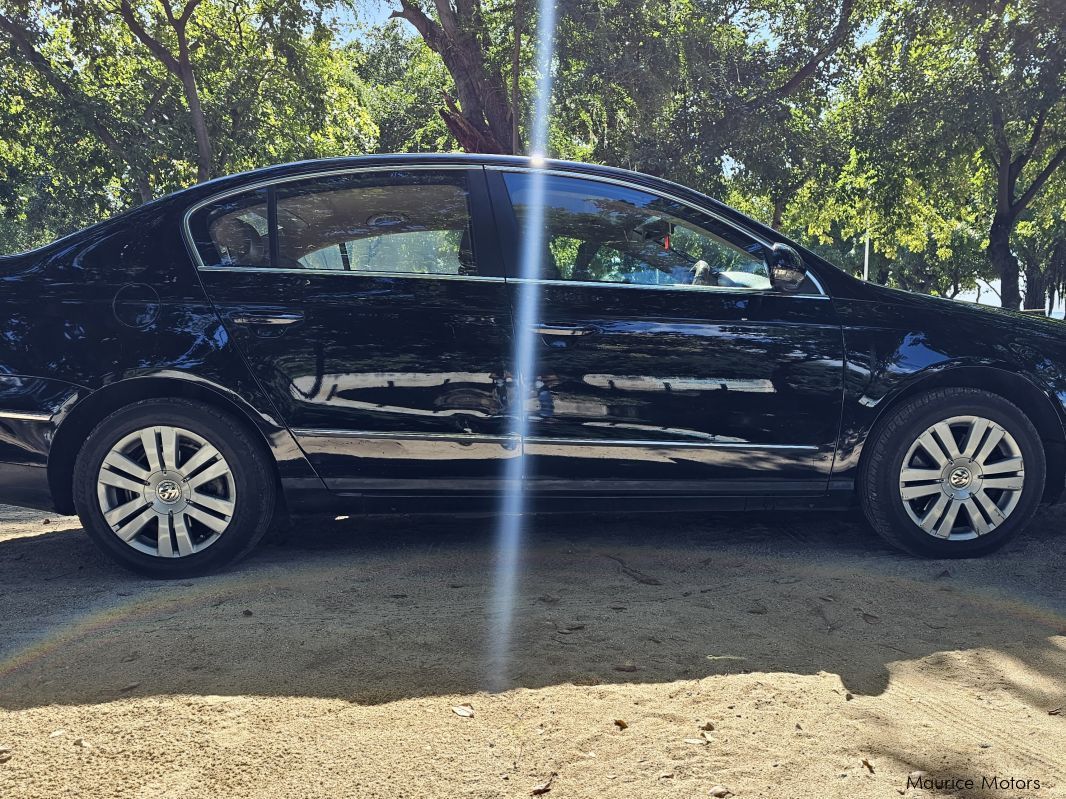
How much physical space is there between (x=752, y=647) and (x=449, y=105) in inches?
474

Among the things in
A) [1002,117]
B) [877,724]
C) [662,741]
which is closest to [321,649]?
[662,741]

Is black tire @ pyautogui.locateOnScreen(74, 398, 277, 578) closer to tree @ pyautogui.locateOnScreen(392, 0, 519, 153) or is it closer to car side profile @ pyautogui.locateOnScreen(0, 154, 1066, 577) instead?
car side profile @ pyautogui.locateOnScreen(0, 154, 1066, 577)

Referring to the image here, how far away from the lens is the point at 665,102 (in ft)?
42.7

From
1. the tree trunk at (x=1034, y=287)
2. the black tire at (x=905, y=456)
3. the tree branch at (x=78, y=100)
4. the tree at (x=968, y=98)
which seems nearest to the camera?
the black tire at (x=905, y=456)

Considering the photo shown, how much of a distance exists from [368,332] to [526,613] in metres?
1.33

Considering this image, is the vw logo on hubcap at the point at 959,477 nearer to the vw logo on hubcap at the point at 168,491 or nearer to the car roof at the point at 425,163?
the car roof at the point at 425,163

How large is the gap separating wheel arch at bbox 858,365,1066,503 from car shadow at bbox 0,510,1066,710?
0.42 metres

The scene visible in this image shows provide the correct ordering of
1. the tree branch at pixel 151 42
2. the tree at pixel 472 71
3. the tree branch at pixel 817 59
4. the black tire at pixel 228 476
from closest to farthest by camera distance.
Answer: the black tire at pixel 228 476 → the tree at pixel 472 71 → the tree branch at pixel 151 42 → the tree branch at pixel 817 59

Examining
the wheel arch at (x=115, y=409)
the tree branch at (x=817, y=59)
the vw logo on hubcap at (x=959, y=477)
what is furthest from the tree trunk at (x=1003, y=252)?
the wheel arch at (x=115, y=409)

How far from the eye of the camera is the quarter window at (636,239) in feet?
12.1

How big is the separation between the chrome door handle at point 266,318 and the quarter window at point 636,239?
41.8 inches

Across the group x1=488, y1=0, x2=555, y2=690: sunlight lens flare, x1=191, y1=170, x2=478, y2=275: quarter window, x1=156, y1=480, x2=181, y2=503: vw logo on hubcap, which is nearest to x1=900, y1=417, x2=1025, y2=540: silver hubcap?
x1=488, y1=0, x2=555, y2=690: sunlight lens flare

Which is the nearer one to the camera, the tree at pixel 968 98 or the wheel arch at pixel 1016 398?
the wheel arch at pixel 1016 398

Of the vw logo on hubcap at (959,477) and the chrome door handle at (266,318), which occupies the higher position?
the chrome door handle at (266,318)
